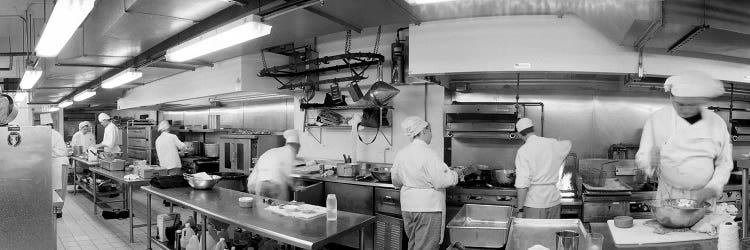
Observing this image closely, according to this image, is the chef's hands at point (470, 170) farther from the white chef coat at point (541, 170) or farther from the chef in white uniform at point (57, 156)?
the chef in white uniform at point (57, 156)

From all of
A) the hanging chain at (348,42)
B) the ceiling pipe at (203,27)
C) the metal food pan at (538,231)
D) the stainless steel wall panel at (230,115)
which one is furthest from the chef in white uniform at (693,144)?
the stainless steel wall panel at (230,115)

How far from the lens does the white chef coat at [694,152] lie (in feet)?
7.53

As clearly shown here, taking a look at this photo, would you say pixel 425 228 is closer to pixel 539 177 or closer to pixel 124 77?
pixel 539 177

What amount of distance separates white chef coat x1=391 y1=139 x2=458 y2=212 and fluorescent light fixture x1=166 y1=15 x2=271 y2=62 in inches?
66.8

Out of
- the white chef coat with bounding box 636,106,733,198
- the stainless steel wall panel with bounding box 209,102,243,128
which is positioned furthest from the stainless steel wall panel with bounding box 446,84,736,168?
the stainless steel wall panel with bounding box 209,102,243,128

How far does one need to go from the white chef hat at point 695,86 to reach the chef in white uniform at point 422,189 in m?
1.89

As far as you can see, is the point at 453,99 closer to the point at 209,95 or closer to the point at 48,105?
the point at 209,95

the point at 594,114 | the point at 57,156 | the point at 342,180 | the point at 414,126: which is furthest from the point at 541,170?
the point at 57,156

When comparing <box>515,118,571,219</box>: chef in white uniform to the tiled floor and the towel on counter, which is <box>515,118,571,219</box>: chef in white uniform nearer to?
the towel on counter

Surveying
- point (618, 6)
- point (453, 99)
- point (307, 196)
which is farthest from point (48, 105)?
point (618, 6)

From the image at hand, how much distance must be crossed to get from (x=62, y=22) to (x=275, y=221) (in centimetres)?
206

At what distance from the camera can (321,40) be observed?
6051 millimetres

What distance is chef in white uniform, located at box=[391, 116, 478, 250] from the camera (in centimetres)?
366

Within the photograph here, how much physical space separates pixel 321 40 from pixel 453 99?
2223 millimetres
